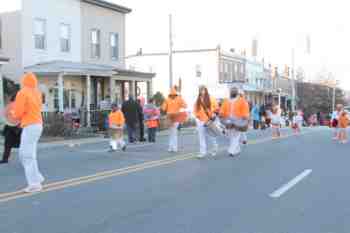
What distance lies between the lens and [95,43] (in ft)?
99.1

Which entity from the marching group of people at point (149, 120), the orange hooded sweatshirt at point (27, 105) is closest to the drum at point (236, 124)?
the marching group of people at point (149, 120)

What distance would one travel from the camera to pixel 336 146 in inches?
669

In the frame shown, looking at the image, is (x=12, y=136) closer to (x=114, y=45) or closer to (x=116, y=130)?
(x=116, y=130)

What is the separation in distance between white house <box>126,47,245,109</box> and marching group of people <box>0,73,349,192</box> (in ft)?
98.9

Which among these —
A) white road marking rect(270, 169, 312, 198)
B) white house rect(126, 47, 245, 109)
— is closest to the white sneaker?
white road marking rect(270, 169, 312, 198)

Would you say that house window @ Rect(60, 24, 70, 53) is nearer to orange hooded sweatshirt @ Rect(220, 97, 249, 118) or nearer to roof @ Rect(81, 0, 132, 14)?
roof @ Rect(81, 0, 132, 14)

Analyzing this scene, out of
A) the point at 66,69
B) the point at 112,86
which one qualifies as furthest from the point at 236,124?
the point at 112,86

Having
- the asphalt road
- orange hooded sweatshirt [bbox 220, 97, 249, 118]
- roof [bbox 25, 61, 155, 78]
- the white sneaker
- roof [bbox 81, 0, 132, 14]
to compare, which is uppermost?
roof [bbox 81, 0, 132, 14]

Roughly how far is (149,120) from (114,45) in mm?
13665

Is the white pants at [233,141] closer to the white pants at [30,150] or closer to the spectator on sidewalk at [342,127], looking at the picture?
the white pants at [30,150]

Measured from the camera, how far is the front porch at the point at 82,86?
82.7 ft

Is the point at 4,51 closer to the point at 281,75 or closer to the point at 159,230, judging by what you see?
the point at 159,230

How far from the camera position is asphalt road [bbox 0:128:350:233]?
650 cm

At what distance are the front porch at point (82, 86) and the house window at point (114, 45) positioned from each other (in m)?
1.45
